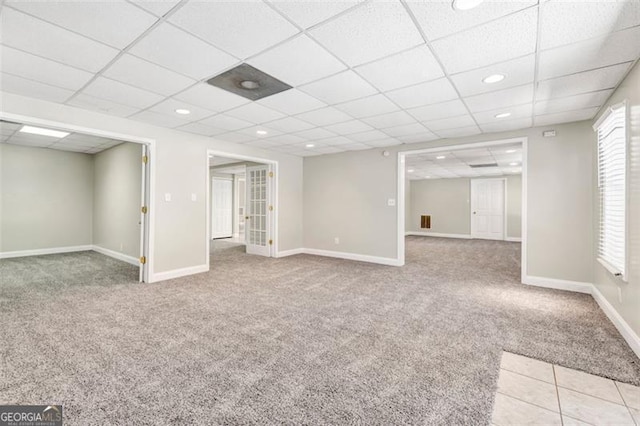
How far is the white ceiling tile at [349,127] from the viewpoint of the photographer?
14.4 feet

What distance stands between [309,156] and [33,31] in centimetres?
545

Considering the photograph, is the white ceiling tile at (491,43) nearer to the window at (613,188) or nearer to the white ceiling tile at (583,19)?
the white ceiling tile at (583,19)

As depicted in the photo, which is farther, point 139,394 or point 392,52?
point 392,52

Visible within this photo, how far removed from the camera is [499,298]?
3834mm

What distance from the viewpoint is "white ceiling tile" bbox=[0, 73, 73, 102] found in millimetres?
2900

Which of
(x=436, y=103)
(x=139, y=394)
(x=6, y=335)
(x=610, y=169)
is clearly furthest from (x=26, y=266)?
(x=610, y=169)

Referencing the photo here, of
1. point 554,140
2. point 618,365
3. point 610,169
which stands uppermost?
point 554,140

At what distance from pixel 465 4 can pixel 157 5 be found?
191 centimetres

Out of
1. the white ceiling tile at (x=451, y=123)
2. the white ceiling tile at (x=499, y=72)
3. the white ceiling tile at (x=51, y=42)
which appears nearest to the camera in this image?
the white ceiling tile at (x=51, y=42)

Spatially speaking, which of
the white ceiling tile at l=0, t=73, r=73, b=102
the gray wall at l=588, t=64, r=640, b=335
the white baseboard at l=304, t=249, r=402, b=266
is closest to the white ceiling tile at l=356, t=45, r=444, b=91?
the gray wall at l=588, t=64, r=640, b=335

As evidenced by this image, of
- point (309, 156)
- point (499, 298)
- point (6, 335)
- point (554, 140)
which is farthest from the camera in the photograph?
point (309, 156)

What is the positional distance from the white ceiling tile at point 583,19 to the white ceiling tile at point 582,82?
2.59ft

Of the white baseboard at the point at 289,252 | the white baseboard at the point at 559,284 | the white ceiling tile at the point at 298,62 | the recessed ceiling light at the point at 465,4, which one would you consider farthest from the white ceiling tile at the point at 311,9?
the white baseboard at the point at 289,252

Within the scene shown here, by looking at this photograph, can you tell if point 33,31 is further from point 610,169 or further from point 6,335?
point 610,169
